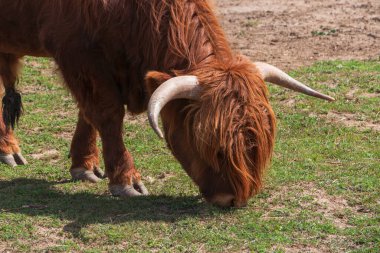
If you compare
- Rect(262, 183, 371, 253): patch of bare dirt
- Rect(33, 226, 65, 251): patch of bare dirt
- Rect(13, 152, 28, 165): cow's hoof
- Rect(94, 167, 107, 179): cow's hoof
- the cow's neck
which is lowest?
Rect(262, 183, 371, 253): patch of bare dirt

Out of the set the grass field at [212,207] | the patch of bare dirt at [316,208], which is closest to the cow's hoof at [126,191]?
the grass field at [212,207]

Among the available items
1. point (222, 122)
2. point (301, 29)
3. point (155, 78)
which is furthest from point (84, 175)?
point (301, 29)

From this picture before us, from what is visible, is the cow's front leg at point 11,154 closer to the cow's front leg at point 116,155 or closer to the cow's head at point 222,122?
the cow's front leg at point 116,155

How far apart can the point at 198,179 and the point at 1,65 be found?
3.03 metres

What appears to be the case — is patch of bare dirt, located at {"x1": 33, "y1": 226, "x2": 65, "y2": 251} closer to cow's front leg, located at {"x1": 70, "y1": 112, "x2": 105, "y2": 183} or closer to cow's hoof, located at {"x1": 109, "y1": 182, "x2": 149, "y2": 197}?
cow's hoof, located at {"x1": 109, "y1": 182, "x2": 149, "y2": 197}

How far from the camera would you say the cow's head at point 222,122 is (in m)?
6.40

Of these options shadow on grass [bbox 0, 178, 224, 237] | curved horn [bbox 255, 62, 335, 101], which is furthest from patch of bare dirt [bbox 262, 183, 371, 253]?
curved horn [bbox 255, 62, 335, 101]

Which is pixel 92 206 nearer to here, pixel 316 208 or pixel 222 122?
pixel 222 122

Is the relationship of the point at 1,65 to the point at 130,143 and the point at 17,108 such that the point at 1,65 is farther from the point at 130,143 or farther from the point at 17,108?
the point at 130,143

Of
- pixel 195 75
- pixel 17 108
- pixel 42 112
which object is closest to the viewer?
pixel 195 75

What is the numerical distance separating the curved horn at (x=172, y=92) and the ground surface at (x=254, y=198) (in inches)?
32.7

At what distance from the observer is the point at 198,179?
6707 millimetres

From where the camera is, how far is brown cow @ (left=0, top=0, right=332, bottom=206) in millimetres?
6449

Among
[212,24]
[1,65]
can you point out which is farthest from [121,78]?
[1,65]
